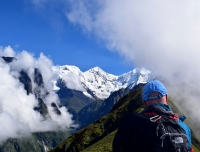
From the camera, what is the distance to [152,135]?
28.4 feet

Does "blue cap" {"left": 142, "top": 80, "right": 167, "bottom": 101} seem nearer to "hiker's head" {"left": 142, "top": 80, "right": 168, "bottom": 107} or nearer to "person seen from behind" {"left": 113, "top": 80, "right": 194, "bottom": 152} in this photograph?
"hiker's head" {"left": 142, "top": 80, "right": 168, "bottom": 107}

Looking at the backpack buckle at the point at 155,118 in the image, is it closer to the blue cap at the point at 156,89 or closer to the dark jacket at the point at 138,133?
the dark jacket at the point at 138,133

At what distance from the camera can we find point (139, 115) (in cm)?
932

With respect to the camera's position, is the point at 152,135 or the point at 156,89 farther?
the point at 156,89

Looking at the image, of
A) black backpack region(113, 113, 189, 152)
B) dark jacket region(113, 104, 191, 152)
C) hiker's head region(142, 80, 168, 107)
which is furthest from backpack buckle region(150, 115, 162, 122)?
hiker's head region(142, 80, 168, 107)

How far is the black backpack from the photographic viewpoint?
8.52m

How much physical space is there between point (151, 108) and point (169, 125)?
3.14ft

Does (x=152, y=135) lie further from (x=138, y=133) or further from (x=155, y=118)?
(x=155, y=118)

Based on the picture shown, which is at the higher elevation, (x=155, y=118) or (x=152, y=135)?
(x=155, y=118)

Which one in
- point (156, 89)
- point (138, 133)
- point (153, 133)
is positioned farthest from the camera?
point (156, 89)

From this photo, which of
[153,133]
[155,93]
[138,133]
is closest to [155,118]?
[153,133]

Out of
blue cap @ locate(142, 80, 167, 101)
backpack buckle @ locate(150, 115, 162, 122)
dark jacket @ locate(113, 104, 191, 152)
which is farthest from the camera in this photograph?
blue cap @ locate(142, 80, 167, 101)

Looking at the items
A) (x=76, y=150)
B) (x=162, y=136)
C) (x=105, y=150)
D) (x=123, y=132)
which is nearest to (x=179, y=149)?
(x=162, y=136)

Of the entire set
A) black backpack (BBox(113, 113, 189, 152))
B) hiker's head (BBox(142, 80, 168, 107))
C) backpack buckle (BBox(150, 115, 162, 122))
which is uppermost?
hiker's head (BBox(142, 80, 168, 107))
